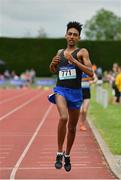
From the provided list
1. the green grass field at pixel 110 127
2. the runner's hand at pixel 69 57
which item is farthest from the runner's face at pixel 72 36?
the green grass field at pixel 110 127

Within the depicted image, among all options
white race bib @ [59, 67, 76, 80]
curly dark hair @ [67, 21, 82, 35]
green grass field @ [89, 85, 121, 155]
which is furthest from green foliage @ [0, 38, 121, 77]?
white race bib @ [59, 67, 76, 80]

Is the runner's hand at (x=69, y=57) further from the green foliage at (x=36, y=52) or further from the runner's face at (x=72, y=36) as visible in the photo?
the green foliage at (x=36, y=52)

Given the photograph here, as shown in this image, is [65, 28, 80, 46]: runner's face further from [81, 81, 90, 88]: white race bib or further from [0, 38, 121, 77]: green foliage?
[0, 38, 121, 77]: green foliage

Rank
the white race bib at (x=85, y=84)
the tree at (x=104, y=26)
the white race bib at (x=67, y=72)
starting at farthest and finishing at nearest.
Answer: the tree at (x=104, y=26) < the white race bib at (x=85, y=84) < the white race bib at (x=67, y=72)

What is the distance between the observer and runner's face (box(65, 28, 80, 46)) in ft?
30.6

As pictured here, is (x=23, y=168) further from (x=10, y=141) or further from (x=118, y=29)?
(x=118, y=29)

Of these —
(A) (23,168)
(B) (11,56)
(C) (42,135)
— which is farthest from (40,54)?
(A) (23,168)

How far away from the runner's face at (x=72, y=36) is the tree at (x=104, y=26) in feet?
378

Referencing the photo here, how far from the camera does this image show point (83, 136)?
50.8 feet

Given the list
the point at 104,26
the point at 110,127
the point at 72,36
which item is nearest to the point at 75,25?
the point at 72,36

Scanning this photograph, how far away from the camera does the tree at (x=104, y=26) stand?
12588cm

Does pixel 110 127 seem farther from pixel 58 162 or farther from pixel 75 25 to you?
pixel 75 25

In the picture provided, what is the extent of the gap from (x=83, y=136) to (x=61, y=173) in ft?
18.8

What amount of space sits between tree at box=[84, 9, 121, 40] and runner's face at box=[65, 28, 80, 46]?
115 meters
